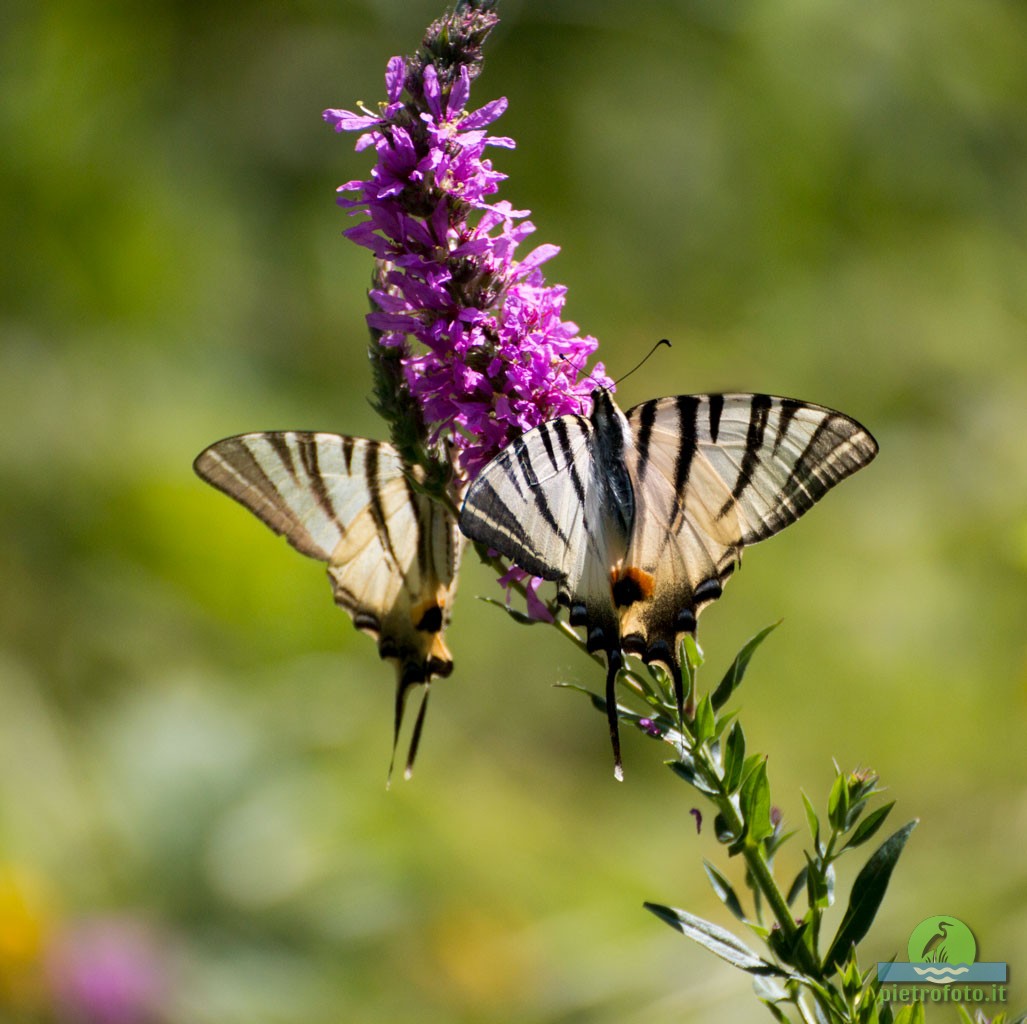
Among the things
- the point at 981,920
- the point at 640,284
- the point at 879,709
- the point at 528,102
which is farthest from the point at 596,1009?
the point at 528,102

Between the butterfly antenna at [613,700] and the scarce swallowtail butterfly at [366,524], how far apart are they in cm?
45

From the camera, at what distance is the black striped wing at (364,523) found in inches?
72.8

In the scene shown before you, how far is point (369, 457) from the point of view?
1.96 meters

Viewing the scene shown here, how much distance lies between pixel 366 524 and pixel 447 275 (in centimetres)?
57

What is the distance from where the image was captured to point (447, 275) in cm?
163

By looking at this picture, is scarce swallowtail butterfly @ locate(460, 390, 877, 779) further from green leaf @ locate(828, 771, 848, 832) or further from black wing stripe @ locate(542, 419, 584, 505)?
green leaf @ locate(828, 771, 848, 832)

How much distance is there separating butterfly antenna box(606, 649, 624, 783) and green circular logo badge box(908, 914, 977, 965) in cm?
63

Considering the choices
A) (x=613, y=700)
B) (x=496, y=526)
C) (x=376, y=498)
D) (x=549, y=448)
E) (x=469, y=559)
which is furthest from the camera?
(x=469, y=559)

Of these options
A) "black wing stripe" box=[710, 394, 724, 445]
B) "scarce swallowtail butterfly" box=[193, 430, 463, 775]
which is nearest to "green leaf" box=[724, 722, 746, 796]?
"black wing stripe" box=[710, 394, 724, 445]

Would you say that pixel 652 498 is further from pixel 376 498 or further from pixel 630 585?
pixel 376 498

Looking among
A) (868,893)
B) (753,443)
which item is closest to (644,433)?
(753,443)

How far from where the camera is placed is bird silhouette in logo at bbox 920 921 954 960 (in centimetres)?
171

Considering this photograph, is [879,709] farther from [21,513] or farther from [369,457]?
[21,513]

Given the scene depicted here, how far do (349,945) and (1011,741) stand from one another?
2.71 metres
